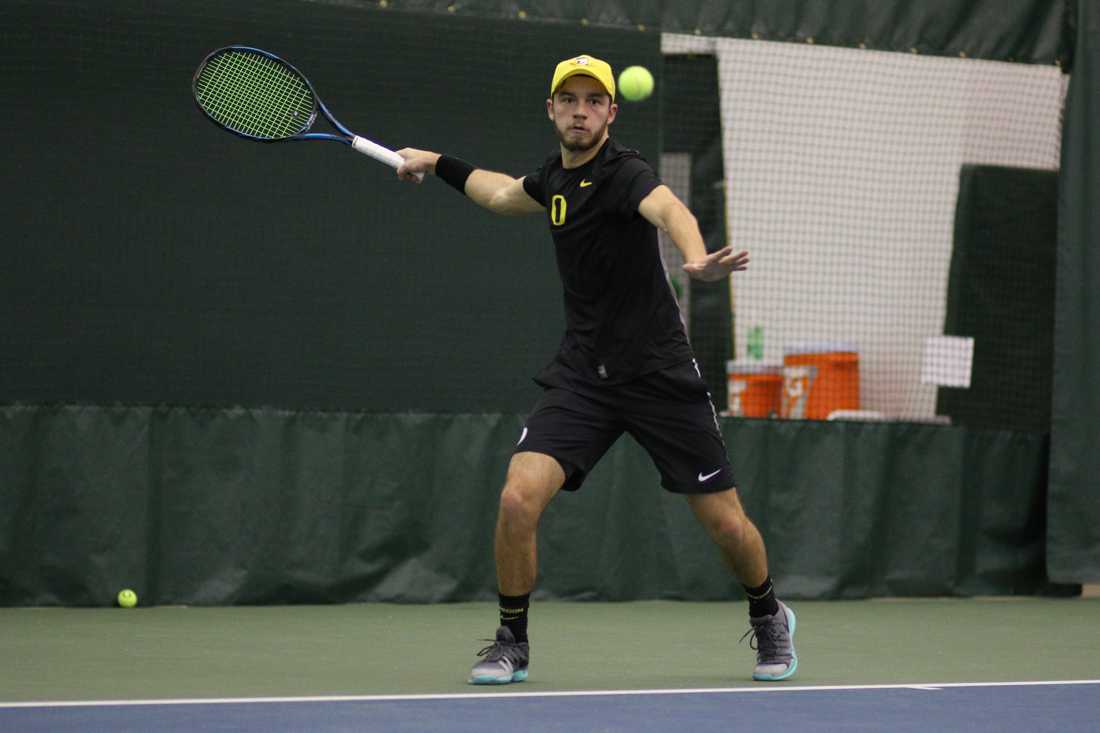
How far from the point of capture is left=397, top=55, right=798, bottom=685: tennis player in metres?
4.50

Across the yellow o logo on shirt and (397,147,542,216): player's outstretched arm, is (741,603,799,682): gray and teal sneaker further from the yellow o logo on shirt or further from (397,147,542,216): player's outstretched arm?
(397,147,542,216): player's outstretched arm

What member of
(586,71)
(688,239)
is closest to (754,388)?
(586,71)

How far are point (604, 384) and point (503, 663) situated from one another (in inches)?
31.2

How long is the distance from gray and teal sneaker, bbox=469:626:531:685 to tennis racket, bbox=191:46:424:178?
1.72 metres

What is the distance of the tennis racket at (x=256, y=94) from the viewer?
5379mm

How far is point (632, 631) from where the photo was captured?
6.23 m

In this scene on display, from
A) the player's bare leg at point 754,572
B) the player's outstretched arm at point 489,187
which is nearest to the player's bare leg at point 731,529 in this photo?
the player's bare leg at point 754,572

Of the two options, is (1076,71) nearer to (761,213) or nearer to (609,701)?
(761,213)

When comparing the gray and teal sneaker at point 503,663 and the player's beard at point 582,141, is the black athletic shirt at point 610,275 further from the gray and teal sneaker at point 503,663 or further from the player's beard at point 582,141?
the gray and teal sneaker at point 503,663

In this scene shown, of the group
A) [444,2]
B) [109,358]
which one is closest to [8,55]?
[109,358]

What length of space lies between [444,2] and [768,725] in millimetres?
4309

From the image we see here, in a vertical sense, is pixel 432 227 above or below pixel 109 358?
above

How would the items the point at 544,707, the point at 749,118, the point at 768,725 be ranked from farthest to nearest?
the point at 749,118
the point at 544,707
the point at 768,725

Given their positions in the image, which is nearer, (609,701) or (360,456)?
(609,701)
